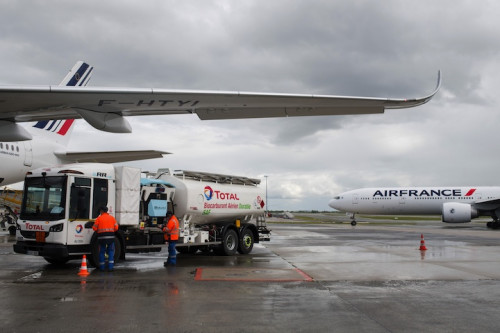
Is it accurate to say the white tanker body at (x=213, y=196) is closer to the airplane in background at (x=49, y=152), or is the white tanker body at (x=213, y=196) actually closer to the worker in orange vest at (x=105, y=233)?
the worker in orange vest at (x=105, y=233)

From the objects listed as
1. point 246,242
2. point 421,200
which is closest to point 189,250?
point 246,242

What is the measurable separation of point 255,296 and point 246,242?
8380 millimetres

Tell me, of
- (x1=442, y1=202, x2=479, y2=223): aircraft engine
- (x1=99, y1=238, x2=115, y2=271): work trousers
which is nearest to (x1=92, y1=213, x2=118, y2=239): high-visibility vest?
(x1=99, y1=238, x2=115, y2=271): work trousers

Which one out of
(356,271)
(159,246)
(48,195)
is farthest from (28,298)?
(356,271)

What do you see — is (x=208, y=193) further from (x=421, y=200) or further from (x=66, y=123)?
(x=421, y=200)

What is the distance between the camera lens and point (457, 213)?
39875 mm

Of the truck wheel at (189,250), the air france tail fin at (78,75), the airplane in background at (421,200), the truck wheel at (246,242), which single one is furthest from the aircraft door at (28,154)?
the airplane in background at (421,200)

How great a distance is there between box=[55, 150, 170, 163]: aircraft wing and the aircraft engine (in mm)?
30713

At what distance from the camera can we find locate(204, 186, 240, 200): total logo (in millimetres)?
15202

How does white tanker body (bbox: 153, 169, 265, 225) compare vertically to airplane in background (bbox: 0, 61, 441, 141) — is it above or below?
below

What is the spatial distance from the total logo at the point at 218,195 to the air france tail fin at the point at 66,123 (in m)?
8.05

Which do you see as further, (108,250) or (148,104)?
(108,250)

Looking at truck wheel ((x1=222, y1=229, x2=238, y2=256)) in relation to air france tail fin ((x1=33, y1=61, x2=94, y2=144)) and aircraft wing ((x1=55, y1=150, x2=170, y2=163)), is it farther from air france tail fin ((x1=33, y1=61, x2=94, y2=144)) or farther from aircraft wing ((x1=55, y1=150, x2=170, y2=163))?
air france tail fin ((x1=33, y1=61, x2=94, y2=144))

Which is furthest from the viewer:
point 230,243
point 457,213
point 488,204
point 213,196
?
point 488,204
